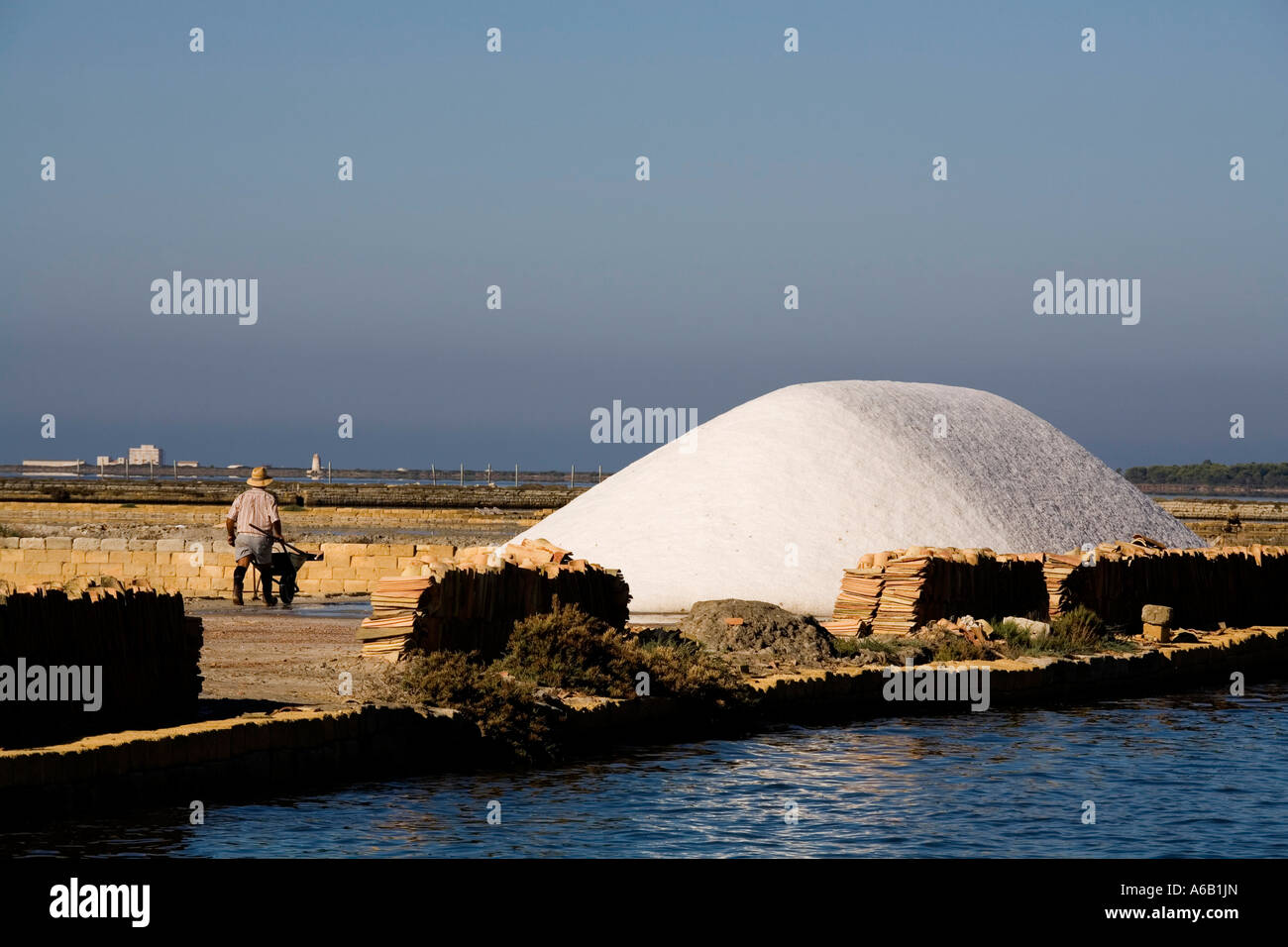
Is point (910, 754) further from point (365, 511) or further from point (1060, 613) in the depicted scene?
point (365, 511)

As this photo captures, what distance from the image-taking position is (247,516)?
13.9 meters

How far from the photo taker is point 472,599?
1041 centimetres

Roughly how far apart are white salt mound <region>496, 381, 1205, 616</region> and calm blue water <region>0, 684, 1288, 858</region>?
6303 millimetres

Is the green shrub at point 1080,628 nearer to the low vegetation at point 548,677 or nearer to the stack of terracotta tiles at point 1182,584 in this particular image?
the stack of terracotta tiles at point 1182,584

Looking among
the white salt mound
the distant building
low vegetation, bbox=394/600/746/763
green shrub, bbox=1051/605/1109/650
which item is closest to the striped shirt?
low vegetation, bbox=394/600/746/763

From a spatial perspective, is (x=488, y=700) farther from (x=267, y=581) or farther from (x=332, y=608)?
(x=332, y=608)

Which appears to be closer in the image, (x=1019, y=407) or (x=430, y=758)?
(x=430, y=758)

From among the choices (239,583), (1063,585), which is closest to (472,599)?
(239,583)

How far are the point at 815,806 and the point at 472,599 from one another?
130 inches

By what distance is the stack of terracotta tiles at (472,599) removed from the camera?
10047 millimetres

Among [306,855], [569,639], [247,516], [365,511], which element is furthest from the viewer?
[365,511]
